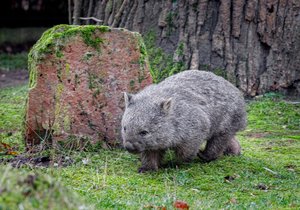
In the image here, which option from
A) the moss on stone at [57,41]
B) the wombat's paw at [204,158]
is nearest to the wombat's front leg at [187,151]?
the wombat's paw at [204,158]

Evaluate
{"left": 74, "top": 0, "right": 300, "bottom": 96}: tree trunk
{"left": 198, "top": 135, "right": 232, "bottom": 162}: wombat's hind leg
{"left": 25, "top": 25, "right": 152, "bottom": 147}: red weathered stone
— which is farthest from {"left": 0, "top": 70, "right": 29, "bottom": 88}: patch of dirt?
{"left": 198, "top": 135, "right": 232, "bottom": 162}: wombat's hind leg

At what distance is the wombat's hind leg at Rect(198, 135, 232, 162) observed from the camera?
771 centimetres

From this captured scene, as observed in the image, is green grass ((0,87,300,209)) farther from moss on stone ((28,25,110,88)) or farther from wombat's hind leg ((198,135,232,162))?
moss on stone ((28,25,110,88))

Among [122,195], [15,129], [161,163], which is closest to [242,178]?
[161,163]

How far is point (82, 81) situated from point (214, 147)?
1652 millimetres

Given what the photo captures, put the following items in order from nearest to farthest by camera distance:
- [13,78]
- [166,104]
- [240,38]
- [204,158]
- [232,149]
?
[166,104], [204,158], [232,149], [240,38], [13,78]

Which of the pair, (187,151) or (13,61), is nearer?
(187,151)

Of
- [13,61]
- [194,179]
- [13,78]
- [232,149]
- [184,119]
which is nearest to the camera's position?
[194,179]

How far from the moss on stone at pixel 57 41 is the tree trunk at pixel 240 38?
10.4 ft

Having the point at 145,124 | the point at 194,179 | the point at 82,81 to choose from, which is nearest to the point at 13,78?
the point at 82,81

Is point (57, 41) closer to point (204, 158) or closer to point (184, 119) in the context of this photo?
point (184, 119)

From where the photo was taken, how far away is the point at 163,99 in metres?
7.14

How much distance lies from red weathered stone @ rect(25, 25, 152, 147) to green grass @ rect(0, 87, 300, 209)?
32cm

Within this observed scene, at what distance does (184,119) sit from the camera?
7203 millimetres
